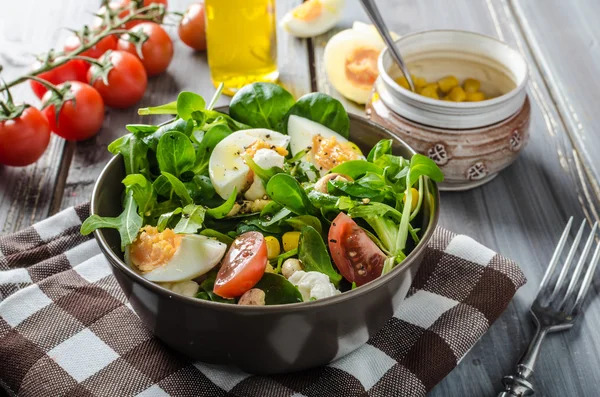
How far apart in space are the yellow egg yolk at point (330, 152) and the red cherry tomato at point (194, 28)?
3.51ft

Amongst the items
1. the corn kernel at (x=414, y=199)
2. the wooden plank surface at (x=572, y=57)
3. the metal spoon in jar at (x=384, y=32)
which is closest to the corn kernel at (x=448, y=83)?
the metal spoon in jar at (x=384, y=32)

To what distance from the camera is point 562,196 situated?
1.91m


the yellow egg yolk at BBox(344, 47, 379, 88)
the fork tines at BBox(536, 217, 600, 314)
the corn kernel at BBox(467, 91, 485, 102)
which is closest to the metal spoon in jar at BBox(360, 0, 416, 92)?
the corn kernel at BBox(467, 91, 485, 102)

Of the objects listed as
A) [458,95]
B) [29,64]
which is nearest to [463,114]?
[458,95]

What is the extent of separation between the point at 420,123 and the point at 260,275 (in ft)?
2.63

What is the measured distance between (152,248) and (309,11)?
4.80ft

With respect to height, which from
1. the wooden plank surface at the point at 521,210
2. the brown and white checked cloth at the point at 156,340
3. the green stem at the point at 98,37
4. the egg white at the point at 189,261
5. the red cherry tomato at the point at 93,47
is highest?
the egg white at the point at 189,261

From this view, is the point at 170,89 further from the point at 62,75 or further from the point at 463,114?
the point at 463,114

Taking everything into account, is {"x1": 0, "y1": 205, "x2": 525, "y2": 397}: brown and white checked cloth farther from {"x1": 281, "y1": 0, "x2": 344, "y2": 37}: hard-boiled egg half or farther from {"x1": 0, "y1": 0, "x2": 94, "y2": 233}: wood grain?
{"x1": 281, "y1": 0, "x2": 344, "y2": 37}: hard-boiled egg half

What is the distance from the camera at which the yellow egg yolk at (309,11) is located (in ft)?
8.20

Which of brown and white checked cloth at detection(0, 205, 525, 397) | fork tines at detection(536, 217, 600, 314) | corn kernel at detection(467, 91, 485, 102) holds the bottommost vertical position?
fork tines at detection(536, 217, 600, 314)

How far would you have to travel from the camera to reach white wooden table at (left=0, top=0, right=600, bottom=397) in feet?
4.82

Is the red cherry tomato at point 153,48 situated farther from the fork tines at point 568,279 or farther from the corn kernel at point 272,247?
the fork tines at point 568,279

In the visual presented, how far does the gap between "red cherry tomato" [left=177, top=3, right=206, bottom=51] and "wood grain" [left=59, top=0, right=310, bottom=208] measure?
0.04m
